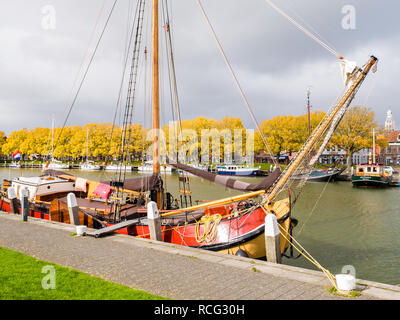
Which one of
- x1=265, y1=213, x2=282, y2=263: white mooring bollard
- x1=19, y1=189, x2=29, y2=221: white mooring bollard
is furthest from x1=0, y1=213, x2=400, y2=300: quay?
x1=19, y1=189, x2=29, y2=221: white mooring bollard

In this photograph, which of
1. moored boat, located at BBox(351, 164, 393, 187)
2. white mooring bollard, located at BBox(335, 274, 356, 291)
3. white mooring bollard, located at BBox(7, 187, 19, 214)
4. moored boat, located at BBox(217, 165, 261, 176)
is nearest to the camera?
white mooring bollard, located at BBox(335, 274, 356, 291)

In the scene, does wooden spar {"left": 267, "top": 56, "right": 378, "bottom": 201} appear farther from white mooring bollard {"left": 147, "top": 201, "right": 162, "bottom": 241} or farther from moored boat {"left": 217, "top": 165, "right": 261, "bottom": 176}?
moored boat {"left": 217, "top": 165, "right": 261, "bottom": 176}

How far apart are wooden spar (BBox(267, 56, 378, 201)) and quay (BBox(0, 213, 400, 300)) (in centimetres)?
294

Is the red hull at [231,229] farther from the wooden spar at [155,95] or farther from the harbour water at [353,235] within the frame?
the wooden spar at [155,95]

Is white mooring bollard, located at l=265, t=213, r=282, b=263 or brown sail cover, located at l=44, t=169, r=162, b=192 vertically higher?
brown sail cover, located at l=44, t=169, r=162, b=192

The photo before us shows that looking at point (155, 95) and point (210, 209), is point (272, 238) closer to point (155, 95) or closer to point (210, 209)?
point (210, 209)

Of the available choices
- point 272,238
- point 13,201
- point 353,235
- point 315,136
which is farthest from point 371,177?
point 13,201

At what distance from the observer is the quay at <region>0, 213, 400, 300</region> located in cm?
535

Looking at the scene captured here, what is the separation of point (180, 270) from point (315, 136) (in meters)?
6.03

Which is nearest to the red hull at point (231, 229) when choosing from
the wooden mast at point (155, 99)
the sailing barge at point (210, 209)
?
the sailing barge at point (210, 209)

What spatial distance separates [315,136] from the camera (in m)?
9.71

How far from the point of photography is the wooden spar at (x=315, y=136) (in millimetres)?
9398
